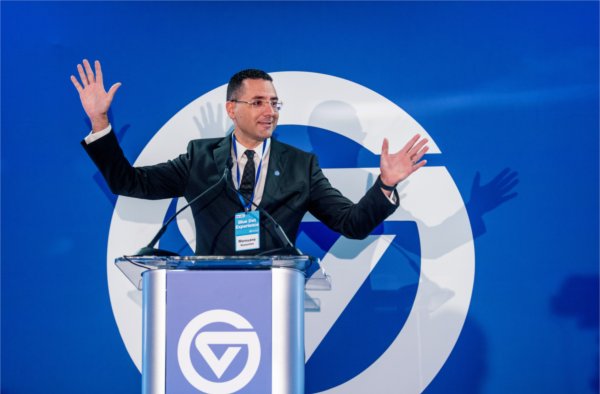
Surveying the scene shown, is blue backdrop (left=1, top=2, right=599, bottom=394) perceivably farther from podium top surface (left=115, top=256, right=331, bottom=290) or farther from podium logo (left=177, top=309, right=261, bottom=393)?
podium logo (left=177, top=309, right=261, bottom=393)

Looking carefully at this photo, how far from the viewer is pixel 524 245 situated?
123 inches

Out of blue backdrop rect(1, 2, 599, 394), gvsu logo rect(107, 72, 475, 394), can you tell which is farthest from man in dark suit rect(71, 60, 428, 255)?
blue backdrop rect(1, 2, 599, 394)

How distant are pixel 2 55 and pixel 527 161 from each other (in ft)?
8.38

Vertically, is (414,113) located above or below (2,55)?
below

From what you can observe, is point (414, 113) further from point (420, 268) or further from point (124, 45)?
point (124, 45)

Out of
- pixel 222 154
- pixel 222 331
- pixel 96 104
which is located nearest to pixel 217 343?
pixel 222 331

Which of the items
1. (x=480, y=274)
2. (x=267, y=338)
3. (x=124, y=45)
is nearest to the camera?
(x=267, y=338)

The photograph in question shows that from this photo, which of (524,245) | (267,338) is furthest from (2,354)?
Result: (524,245)

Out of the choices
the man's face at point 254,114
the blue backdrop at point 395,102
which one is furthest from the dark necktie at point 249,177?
the blue backdrop at point 395,102

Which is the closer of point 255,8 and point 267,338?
point 267,338

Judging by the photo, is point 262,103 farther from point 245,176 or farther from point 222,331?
point 222,331

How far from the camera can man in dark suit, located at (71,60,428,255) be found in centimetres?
268

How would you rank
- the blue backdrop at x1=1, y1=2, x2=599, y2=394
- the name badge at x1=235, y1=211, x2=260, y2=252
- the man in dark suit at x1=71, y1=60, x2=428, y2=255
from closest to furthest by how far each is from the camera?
1. the name badge at x1=235, y1=211, x2=260, y2=252
2. the man in dark suit at x1=71, y1=60, x2=428, y2=255
3. the blue backdrop at x1=1, y1=2, x2=599, y2=394

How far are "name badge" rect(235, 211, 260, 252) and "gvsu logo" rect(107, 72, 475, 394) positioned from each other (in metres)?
0.73
